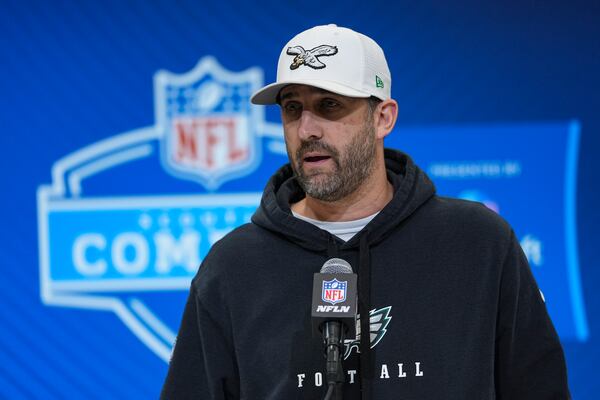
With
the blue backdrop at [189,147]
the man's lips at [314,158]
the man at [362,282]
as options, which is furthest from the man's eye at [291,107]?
the blue backdrop at [189,147]

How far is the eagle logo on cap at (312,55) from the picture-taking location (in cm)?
165

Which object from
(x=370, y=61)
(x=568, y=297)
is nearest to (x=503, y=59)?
Result: (x=568, y=297)

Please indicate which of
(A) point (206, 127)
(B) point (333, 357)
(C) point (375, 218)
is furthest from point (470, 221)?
(A) point (206, 127)

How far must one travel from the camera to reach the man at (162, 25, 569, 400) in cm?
157

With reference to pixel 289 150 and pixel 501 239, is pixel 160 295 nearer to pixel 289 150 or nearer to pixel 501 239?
pixel 289 150

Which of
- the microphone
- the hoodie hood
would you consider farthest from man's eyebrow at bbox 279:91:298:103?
the microphone

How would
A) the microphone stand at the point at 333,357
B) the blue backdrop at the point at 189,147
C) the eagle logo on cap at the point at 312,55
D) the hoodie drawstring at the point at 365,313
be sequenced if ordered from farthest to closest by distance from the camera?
1. the blue backdrop at the point at 189,147
2. the eagle logo on cap at the point at 312,55
3. the hoodie drawstring at the point at 365,313
4. the microphone stand at the point at 333,357

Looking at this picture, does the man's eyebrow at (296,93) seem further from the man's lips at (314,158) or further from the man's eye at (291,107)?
the man's lips at (314,158)

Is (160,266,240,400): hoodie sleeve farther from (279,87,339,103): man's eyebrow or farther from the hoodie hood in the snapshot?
(279,87,339,103): man's eyebrow

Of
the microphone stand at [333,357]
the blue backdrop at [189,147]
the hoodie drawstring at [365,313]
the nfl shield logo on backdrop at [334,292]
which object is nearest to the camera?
the microphone stand at [333,357]

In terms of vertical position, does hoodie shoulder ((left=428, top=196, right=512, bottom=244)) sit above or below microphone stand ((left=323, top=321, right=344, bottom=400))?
above

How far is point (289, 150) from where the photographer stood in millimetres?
1713

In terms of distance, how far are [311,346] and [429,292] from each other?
0.82 ft

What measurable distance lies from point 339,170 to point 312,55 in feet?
0.77
